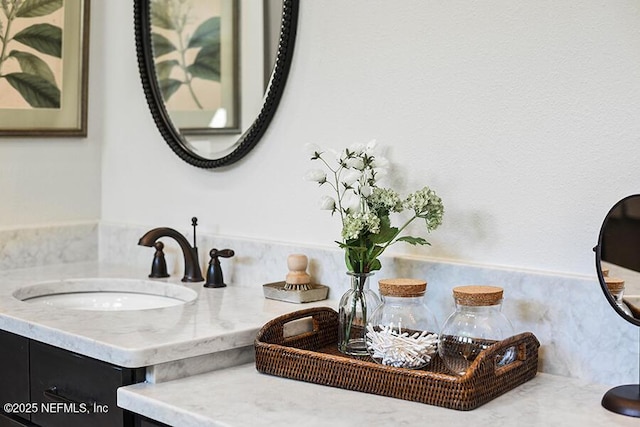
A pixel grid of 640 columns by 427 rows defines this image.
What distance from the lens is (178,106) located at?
7.61 feet

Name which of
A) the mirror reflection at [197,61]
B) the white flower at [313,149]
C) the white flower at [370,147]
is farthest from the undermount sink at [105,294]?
the white flower at [370,147]

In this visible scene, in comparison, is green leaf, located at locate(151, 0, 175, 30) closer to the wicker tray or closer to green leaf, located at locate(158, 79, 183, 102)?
green leaf, located at locate(158, 79, 183, 102)

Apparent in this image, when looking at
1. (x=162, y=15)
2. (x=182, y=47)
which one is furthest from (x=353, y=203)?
(x=162, y=15)

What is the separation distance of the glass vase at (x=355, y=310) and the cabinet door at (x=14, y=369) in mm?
660

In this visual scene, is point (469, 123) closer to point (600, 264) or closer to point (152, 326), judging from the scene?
point (600, 264)

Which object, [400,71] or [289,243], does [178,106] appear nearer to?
[289,243]

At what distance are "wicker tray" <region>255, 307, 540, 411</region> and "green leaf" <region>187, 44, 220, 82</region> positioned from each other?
0.79 m

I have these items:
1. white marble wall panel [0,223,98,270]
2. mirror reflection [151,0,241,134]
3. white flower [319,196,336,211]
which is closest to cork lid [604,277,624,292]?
white flower [319,196,336,211]

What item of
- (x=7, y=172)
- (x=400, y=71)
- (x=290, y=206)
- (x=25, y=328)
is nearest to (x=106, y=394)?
(x=25, y=328)

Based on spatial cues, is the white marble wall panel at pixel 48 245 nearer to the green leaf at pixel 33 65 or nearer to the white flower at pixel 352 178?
the green leaf at pixel 33 65

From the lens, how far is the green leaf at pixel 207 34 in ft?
7.19

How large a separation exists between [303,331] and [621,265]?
667 millimetres

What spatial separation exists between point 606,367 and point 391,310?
395 millimetres

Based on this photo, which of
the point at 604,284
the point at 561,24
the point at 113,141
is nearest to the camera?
the point at 604,284
